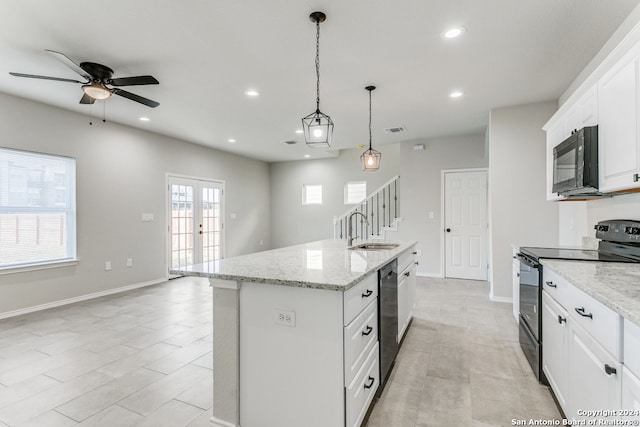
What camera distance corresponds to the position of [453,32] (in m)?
2.52

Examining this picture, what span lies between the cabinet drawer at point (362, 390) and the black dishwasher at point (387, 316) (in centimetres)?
12

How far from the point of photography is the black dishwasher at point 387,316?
2158 mm

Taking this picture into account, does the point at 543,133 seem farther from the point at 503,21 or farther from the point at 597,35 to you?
the point at 503,21

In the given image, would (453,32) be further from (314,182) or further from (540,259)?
(314,182)

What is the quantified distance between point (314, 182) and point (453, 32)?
612 cm

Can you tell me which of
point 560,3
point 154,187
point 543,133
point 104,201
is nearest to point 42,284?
point 104,201

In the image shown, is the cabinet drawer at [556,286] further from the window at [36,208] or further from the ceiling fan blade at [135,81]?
the window at [36,208]

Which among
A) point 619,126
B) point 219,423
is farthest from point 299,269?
point 619,126

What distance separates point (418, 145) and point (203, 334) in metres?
5.04

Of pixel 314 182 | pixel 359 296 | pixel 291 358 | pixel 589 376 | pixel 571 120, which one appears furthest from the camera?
pixel 314 182

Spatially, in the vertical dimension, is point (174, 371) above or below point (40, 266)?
below

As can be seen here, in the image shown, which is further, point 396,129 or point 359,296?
point 396,129

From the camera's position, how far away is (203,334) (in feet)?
10.7

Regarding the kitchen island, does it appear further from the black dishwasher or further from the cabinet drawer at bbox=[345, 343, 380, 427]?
the black dishwasher
